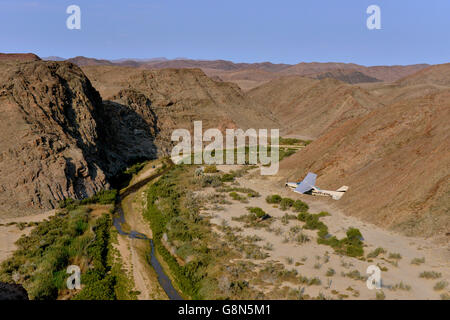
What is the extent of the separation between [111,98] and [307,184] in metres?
36.0

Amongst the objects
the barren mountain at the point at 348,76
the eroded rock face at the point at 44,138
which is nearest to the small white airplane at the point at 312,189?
the eroded rock face at the point at 44,138

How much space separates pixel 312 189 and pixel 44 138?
870 inches

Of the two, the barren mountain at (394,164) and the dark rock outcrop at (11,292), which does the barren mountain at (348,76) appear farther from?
the dark rock outcrop at (11,292)

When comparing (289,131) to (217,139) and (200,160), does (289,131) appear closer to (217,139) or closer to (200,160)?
(217,139)

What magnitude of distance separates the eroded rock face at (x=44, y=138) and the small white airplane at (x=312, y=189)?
54.5 ft

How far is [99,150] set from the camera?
34.6 metres

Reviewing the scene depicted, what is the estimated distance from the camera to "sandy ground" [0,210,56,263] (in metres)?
18.1

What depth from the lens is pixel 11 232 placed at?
20.6 metres

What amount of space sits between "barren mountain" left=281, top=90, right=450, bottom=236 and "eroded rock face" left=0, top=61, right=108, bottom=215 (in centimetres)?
1901

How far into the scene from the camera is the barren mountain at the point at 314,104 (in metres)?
66.2

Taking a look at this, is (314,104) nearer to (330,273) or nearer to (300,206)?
(300,206)

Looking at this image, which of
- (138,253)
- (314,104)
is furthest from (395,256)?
(314,104)

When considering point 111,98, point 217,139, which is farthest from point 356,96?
point 111,98

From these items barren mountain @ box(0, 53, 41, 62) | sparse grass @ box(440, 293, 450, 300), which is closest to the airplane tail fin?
sparse grass @ box(440, 293, 450, 300)
